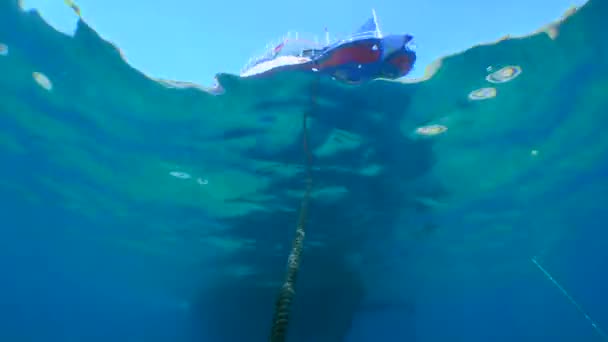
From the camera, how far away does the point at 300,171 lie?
41.8 ft

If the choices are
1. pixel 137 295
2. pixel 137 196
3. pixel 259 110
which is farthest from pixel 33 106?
pixel 137 295

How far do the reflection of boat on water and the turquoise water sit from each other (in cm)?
54

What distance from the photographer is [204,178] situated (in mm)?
13680

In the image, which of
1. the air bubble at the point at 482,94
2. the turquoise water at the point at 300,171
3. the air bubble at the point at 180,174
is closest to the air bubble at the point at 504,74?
the turquoise water at the point at 300,171

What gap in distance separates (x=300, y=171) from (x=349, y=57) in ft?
18.4

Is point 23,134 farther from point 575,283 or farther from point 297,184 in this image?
point 575,283

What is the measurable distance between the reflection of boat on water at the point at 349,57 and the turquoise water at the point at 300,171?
544 mm

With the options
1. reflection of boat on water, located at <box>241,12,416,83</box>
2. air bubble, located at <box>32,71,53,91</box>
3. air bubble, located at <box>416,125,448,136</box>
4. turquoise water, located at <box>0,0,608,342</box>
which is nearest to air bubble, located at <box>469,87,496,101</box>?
turquoise water, located at <box>0,0,608,342</box>

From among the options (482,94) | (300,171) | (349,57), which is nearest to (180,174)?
(300,171)

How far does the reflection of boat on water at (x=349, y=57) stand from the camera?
302 inches

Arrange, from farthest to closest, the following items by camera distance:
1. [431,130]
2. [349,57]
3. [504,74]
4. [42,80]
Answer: [431,130]
[42,80]
[504,74]
[349,57]

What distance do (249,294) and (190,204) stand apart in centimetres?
1139

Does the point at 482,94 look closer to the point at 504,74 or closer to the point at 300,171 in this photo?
the point at 504,74

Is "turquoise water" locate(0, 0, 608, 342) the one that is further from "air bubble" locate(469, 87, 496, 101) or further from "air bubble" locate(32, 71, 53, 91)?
"air bubble" locate(469, 87, 496, 101)
